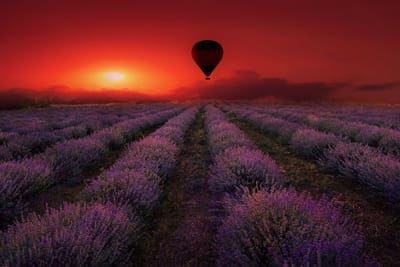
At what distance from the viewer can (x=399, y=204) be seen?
13.2 ft

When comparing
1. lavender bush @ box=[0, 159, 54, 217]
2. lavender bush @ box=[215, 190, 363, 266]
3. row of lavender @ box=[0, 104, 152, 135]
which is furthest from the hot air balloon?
lavender bush @ box=[215, 190, 363, 266]

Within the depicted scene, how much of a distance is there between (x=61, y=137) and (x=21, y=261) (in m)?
8.06

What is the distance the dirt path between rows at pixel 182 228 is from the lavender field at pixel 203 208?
0.04 ft

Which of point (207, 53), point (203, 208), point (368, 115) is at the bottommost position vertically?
point (368, 115)

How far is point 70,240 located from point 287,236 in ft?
5.12

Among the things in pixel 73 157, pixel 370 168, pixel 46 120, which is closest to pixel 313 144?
pixel 370 168

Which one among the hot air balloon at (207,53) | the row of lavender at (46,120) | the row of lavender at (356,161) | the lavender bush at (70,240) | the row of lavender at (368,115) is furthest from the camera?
the hot air balloon at (207,53)

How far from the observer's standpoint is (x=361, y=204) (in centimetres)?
426

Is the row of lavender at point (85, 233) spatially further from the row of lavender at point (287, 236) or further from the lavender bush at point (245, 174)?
the lavender bush at point (245, 174)

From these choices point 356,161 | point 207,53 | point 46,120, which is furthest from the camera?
point 46,120

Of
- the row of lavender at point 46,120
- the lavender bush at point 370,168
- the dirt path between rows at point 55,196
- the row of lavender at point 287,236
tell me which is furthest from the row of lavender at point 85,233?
the row of lavender at point 46,120

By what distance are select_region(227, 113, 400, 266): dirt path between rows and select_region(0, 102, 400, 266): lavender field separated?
0.02 metres

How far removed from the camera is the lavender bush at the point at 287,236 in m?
2.02

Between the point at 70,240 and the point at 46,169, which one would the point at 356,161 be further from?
the point at 46,169
